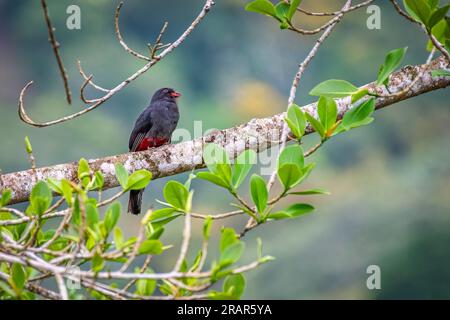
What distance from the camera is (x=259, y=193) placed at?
2600 millimetres

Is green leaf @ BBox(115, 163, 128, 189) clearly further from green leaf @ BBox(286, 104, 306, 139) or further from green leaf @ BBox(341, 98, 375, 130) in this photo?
green leaf @ BBox(341, 98, 375, 130)

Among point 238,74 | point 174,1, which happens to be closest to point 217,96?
point 238,74

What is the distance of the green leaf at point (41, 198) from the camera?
246cm

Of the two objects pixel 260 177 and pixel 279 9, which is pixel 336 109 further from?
pixel 279 9

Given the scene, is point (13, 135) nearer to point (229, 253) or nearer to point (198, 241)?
point (198, 241)

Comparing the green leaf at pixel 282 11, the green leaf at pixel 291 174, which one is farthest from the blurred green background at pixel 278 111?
the green leaf at pixel 291 174

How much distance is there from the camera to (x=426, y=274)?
18453mm

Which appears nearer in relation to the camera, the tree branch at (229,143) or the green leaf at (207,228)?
the green leaf at (207,228)

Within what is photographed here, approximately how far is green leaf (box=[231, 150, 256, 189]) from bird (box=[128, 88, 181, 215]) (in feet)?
8.34

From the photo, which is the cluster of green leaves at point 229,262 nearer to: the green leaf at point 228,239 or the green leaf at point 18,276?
the green leaf at point 228,239

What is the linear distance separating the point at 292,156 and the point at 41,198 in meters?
0.85

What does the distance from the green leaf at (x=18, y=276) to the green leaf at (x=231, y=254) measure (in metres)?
0.65

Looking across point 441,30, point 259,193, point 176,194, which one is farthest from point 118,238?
point 441,30

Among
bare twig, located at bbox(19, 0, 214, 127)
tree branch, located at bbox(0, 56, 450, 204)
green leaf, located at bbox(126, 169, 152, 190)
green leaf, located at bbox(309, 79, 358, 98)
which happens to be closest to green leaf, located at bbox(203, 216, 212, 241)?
green leaf, located at bbox(126, 169, 152, 190)
